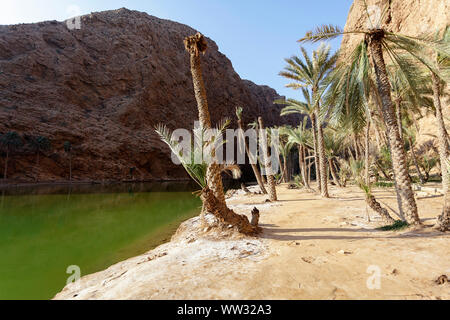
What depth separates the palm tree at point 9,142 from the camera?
101 ft

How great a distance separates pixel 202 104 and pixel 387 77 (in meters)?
5.95

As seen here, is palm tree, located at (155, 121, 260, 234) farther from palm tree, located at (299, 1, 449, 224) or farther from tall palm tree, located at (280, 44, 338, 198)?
tall palm tree, located at (280, 44, 338, 198)

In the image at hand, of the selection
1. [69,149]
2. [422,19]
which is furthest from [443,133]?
[69,149]

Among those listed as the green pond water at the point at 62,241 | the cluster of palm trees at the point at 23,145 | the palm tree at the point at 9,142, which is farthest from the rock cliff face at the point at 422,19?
the palm tree at the point at 9,142

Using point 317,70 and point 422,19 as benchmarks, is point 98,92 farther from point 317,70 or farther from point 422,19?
point 422,19

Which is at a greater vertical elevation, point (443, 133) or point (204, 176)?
point (443, 133)

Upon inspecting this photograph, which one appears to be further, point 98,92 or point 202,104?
point 98,92

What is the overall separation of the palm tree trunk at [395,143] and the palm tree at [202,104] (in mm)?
5267

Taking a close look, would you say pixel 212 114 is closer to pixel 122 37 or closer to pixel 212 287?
pixel 122 37

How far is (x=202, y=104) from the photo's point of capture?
7.18 m

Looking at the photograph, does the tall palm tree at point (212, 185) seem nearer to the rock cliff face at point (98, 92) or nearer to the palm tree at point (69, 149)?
the palm tree at point (69, 149)

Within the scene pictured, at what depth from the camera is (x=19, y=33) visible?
4494 centimetres

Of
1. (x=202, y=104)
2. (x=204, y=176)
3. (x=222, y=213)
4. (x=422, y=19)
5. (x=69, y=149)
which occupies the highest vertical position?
(x=422, y=19)

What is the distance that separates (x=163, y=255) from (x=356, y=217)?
22.4ft
